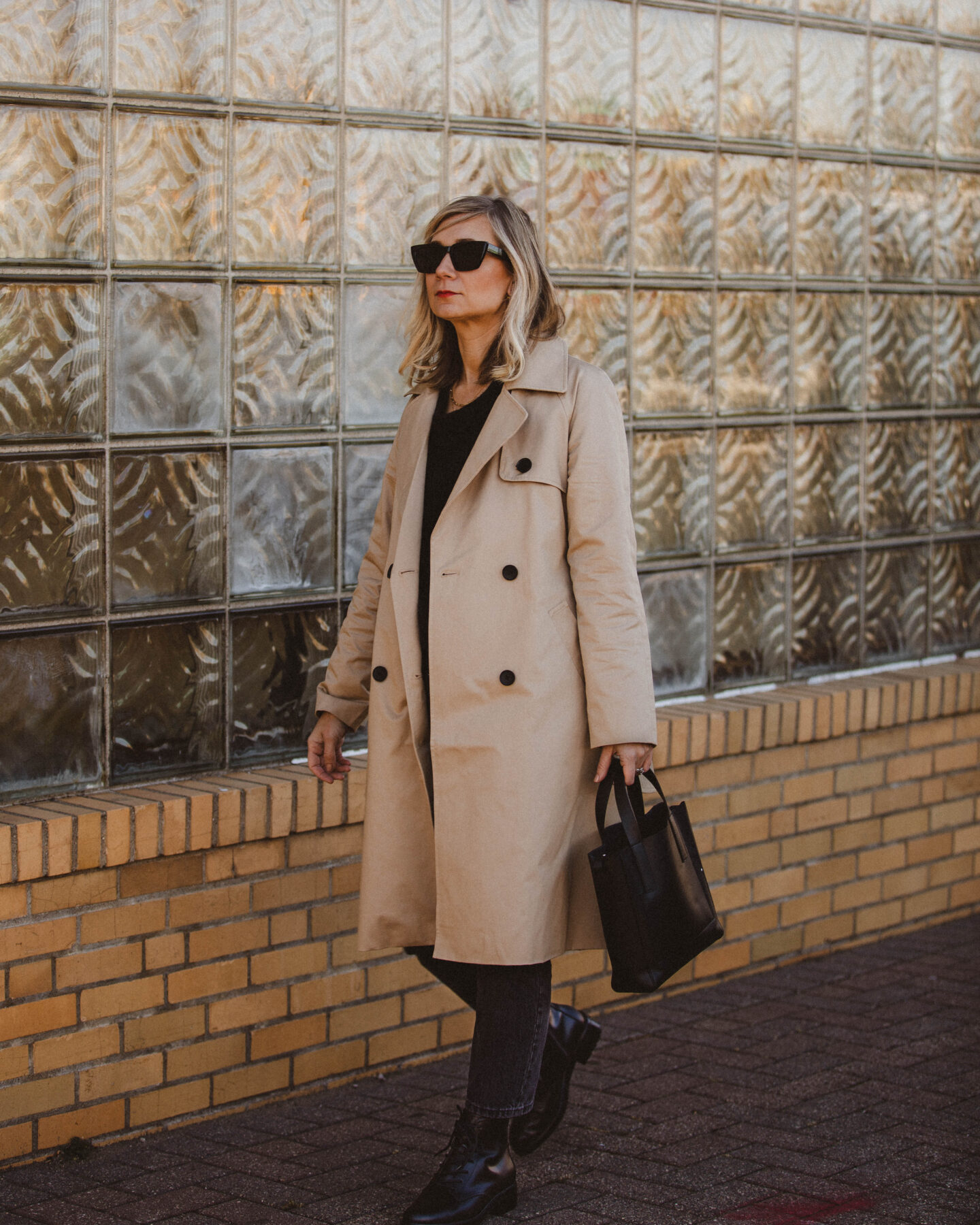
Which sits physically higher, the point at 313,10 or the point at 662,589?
the point at 313,10

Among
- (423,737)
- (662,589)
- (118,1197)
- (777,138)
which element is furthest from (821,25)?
(118,1197)

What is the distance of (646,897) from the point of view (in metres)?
3.25

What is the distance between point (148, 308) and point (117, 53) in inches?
22.1

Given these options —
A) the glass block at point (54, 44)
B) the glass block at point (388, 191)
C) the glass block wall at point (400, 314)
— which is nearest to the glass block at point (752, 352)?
the glass block wall at point (400, 314)

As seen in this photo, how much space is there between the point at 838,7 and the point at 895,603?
1.88 meters

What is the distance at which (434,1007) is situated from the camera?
14.2 ft

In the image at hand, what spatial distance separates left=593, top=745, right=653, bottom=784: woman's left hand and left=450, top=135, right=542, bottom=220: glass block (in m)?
1.67

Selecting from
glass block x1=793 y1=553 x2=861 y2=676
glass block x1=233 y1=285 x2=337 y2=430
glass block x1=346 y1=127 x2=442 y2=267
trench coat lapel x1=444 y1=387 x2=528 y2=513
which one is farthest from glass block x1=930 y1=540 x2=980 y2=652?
trench coat lapel x1=444 y1=387 x2=528 y2=513

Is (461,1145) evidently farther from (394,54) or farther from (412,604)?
(394,54)

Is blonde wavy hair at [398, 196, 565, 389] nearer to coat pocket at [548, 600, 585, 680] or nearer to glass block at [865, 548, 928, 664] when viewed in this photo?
coat pocket at [548, 600, 585, 680]

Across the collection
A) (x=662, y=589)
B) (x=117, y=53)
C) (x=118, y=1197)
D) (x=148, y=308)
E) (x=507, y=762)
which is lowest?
Result: (x=118, y=1197)

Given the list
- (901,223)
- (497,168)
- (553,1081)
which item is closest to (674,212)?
(497,168)

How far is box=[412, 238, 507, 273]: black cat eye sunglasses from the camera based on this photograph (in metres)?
3.33

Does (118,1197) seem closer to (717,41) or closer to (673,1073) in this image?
(673,1073)
